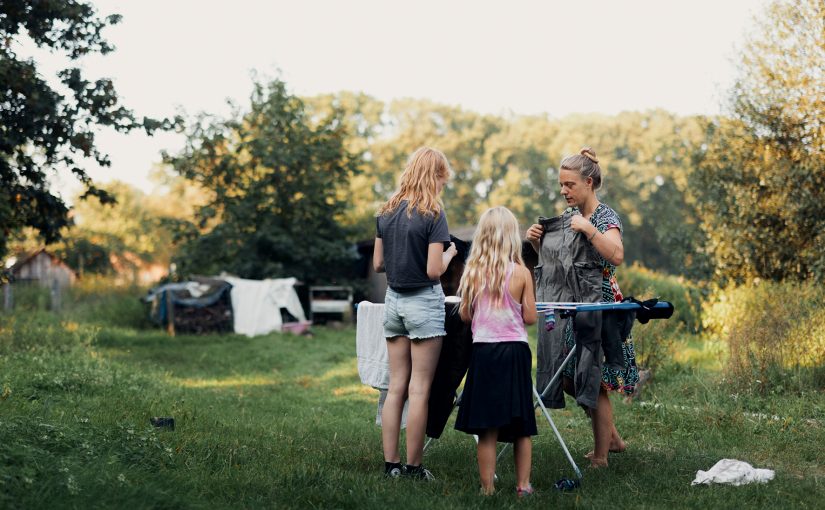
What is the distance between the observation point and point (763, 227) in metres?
15.1

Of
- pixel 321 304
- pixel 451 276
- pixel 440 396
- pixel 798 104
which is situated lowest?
pixel 321 304

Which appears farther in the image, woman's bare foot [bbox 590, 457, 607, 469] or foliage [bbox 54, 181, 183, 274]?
foliage [bbox 54, 181, 183, 274]

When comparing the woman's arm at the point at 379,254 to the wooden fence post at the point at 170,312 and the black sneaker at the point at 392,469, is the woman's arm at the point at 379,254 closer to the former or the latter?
the black sneaker at the point at 392,469

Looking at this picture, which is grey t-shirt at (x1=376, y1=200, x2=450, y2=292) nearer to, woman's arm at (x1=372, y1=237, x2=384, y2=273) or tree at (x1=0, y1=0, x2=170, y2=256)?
woman's arm at (x1=372, y1=237, x2=384, y2=273)

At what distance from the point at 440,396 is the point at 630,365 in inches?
48.9

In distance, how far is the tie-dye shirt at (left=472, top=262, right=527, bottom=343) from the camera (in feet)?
15.9

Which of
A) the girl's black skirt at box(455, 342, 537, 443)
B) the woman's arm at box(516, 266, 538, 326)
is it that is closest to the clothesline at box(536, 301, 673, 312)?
the woman's arm at box(516, 266, 538, 326)

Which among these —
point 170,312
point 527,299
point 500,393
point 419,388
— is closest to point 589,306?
point 527,299

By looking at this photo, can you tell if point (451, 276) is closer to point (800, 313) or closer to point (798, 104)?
point (800, 313)

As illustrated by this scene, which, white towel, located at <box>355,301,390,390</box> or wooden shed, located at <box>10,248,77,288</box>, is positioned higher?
white towel, located at <box>355,301,390,390</box>

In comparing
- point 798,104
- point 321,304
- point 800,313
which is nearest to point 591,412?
point 800,313

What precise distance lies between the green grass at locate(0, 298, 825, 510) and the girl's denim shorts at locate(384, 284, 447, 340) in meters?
0.89

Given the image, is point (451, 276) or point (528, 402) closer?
point (528, 402)

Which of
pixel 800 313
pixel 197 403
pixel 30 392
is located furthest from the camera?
pixel 800 313
